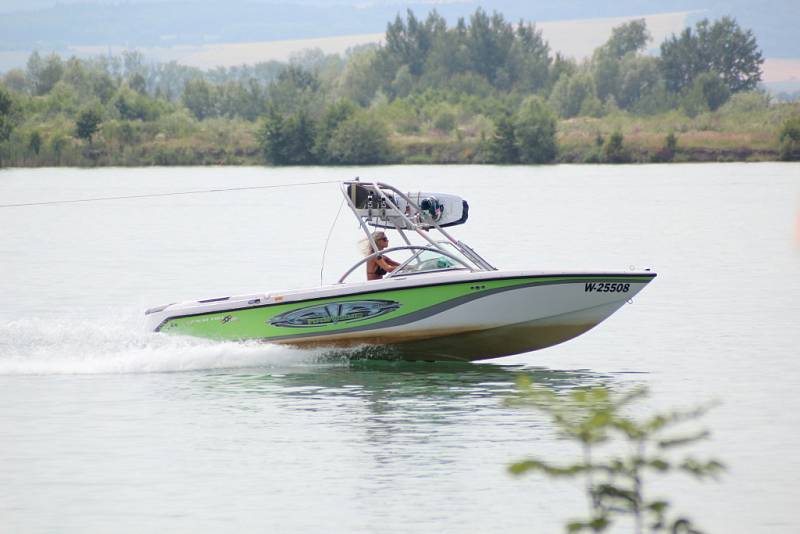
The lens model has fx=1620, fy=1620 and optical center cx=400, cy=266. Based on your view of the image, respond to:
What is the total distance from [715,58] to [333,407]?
5845 inches

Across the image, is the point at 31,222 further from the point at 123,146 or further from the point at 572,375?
the point at 123,146

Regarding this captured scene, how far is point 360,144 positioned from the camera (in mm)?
91812

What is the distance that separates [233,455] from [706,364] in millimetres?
7770

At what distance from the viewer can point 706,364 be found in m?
20.8

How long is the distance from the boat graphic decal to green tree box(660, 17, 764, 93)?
144 m

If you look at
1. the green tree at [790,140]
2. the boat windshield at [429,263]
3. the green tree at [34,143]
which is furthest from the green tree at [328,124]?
the boat windshield at [429,263]

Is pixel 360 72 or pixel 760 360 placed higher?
pixel 360 72

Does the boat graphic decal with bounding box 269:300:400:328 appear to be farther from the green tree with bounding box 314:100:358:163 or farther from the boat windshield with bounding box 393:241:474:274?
the green tree with bounding box 314:100:358:163

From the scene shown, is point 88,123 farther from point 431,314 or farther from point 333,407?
point 333,407

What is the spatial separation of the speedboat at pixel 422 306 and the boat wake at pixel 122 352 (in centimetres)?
20

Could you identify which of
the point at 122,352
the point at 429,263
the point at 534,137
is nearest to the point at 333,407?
the point at 429,263

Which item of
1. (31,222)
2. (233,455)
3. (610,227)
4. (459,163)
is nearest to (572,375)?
(233,455)

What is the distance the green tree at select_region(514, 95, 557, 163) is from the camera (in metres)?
90.3

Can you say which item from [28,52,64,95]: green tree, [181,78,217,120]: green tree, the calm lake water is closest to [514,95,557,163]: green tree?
[181,78,217,120]: green tree
